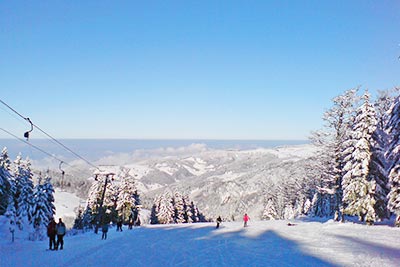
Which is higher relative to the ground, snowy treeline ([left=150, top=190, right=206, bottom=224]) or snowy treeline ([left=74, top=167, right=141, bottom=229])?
snowy treeline ([left=74, top=167, right=141, bottom=229])

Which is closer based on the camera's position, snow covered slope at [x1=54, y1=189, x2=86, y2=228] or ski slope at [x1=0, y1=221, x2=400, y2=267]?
ski slope at [x1=0, y1=221, x2=400, y2=267]

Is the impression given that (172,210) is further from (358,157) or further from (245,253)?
(245,253)

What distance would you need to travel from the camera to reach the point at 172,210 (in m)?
71.1

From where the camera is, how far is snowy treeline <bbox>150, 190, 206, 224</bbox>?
228 ft

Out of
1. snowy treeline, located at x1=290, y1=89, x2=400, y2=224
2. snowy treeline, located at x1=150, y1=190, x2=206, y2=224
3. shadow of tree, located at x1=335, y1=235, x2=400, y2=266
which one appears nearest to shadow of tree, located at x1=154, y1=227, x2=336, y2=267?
shadow of tree, located at x1=335, y1=235, x2=400, y2=266

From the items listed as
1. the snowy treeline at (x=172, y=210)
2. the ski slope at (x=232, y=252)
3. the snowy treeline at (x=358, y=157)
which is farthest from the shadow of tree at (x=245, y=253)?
the snowy treeline at (x=172, y=210)

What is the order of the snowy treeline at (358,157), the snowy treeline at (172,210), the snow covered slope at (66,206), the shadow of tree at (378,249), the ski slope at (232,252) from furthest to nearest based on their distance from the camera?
the snow covered slope at (66,206), the snowy treeline at (172,210), the snowy treeline at (358,157), the shadow of tree at (378,249), the ski slope at (232,252)

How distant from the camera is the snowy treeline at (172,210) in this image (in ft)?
228

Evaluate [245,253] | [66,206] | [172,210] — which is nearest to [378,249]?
[245,253]

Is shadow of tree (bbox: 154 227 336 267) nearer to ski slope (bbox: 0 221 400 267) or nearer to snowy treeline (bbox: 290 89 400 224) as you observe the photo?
ski slope (bbox: 0 221 400 267)

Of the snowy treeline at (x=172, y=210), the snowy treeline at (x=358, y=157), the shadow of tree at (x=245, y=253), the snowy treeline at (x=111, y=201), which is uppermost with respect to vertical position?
the snowy treeline at (x=358, y=157)

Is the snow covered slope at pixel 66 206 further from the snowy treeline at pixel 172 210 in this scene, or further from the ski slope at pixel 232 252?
the ski slope at pixel 232 252

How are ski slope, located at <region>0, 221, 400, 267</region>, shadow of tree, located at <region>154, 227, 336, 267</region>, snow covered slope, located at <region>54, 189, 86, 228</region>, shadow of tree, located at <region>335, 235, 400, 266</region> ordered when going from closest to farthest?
ski slope, located at <region>0, 221, 400, 267</region> < shadow of tree, located at <region>154, 227, 336, 267</region> < shadow of tree, located at <region>335, 235, 400, 266</region> < snow covered slope, located at <region>54, 189, 86, 228</region>

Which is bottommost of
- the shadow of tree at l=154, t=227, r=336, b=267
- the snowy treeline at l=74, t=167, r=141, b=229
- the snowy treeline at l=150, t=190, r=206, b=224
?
the snowy treeline at l=150, t=190, r=206, b=224
